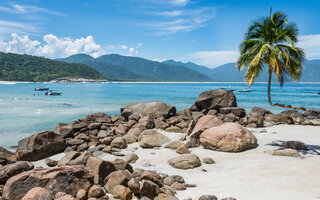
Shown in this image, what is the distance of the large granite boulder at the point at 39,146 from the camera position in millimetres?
10211

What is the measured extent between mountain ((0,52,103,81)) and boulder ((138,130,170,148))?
547 feet

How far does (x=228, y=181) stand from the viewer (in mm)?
7234

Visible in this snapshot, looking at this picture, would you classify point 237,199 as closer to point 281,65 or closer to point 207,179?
point 207,179

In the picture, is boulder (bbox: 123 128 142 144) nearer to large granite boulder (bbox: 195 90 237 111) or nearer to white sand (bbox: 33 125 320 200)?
white sand (bbox: 33 125 320 200)

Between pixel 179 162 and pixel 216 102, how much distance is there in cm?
1295

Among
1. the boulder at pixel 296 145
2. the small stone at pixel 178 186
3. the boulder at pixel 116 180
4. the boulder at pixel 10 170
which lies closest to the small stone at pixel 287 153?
the boulder at pixel 296 145

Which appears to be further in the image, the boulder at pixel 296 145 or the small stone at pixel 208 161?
the boulder at pixel 296 145

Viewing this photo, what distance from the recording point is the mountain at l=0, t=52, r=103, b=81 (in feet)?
515

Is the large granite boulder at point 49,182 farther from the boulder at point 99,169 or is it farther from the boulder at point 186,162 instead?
the boulder at point 186,162

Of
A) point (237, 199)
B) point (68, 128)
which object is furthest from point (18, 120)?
point (237, 199)

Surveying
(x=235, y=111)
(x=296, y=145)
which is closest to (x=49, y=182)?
A: (x=296, y=145)

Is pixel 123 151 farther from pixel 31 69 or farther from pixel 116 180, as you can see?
pixel 31 69

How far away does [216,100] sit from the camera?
821 inches

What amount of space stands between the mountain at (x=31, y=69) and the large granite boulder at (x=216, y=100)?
16227cm
